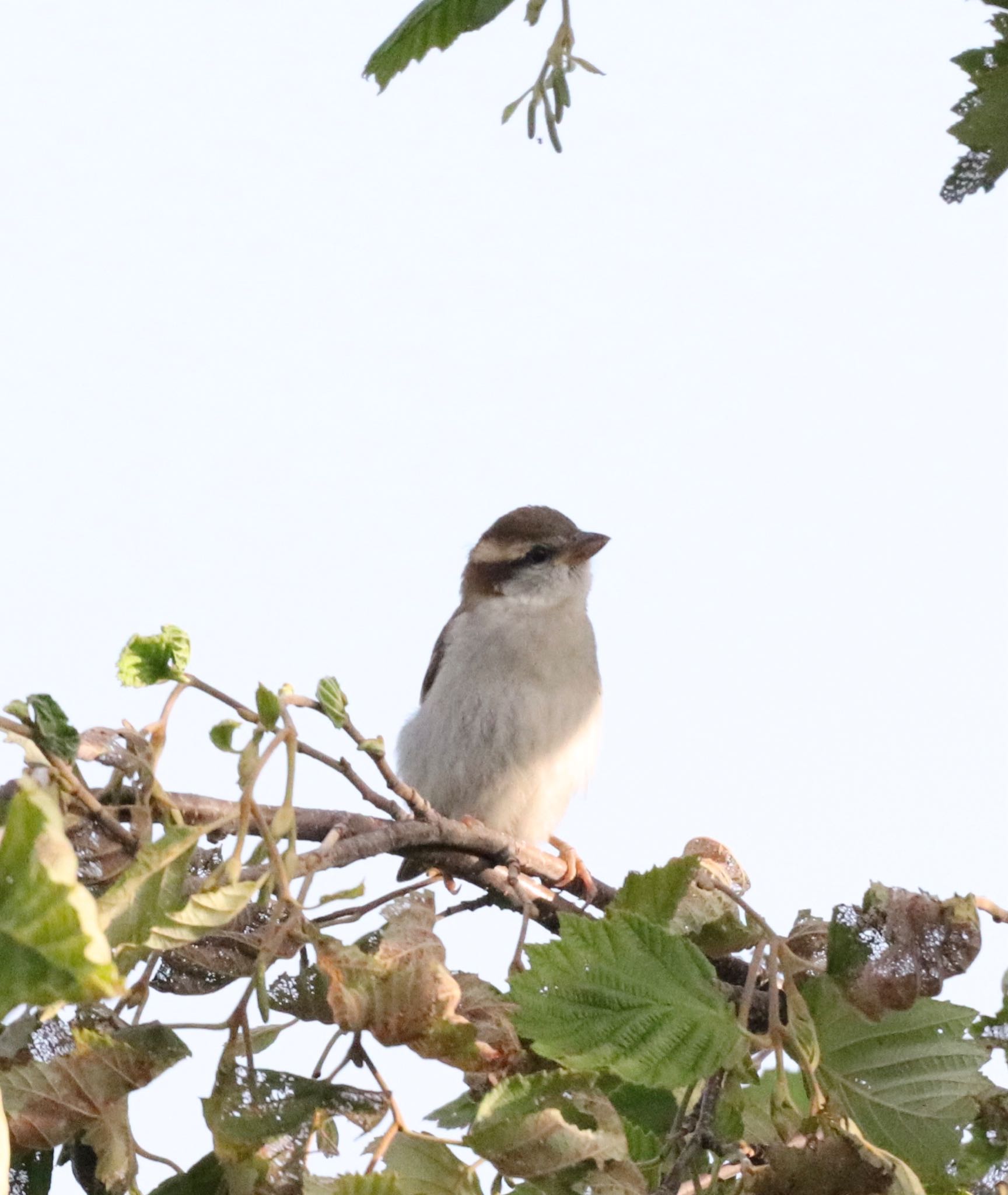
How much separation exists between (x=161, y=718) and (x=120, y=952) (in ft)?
1.07

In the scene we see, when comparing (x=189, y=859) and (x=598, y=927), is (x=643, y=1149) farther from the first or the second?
(x=189, y=859)

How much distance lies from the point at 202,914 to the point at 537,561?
184 inches

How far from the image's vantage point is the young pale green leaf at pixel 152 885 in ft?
5.64

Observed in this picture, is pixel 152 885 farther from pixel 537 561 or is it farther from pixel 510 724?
pixel 537 561

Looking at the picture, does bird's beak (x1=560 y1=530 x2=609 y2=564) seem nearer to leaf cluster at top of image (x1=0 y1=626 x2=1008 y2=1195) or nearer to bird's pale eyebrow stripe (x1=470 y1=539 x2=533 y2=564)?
bird's pale eyebrow stripe (x1=470 y1=539 x2=533 y2=564)

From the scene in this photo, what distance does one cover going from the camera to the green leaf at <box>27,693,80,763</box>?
5.77 feet

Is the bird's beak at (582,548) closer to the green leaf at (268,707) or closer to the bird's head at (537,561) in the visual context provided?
the bird's head at (537,561)

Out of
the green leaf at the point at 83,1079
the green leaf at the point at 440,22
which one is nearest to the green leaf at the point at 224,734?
the green leaf at the point at 83,1079

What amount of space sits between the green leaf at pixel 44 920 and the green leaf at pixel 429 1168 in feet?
2.62

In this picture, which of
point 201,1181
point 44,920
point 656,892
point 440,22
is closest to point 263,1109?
point 201,1181

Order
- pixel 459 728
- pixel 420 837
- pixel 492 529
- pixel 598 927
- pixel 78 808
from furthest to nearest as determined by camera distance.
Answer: pixel 492 529 → pixel 459 728 → pixel 420 837 → pixel 598 927 → pixel 78 808

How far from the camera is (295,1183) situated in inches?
77.4

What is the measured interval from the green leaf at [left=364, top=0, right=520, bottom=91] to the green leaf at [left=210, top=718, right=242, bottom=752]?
118 centimetres

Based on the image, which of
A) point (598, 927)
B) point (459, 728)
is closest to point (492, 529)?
point (459, 728)
